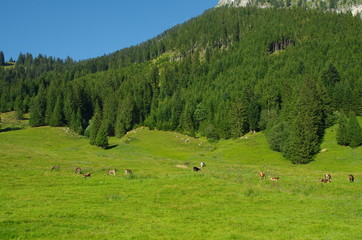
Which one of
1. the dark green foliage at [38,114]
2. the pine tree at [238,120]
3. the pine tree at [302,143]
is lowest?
the pine tree at [302,143]

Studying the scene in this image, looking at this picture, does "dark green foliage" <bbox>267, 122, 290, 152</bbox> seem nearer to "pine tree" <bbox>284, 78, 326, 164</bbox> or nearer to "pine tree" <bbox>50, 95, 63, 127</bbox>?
"pine tree" <bbox>284, 78, 326, 164</bbox>

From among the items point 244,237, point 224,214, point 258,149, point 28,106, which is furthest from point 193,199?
point 28,106

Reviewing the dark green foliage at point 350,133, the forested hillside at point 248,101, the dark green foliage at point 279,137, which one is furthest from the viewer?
the forested hillside at point 248,101

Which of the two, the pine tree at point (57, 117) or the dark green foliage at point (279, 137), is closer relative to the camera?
the dark green foliage at point (279, 137)

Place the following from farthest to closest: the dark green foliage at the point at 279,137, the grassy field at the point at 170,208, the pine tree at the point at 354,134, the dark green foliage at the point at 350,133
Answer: the dark green foliage at the point at 279,137 < the dark green foliage at the point at 350,133 < the pine tree at the point at 354,134 < the grassy field at the point at 170,208

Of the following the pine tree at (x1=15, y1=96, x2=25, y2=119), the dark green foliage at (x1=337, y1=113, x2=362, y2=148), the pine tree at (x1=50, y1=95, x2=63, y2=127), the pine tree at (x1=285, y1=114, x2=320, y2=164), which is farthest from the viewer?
the pine tree at (x1=15, y1=96, x2=25, y2=119)

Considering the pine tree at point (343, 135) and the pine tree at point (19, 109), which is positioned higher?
the pine tree at point (19, 109)

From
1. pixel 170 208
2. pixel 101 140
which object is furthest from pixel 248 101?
pixel 170 208

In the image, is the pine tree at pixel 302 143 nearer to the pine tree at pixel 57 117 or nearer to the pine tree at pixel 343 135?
the pine tree at pixel 343 135

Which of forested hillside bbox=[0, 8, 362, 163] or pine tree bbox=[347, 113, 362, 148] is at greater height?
forested hillside bbox=[0, 8, 362, 163]

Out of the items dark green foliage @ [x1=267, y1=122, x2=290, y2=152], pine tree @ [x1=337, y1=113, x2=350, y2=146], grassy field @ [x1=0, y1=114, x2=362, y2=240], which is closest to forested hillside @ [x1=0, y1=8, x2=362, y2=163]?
dark green foliage @ [x1=267, y1=122, x2=290, y2=152]

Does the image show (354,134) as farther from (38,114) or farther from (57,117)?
(38,114)

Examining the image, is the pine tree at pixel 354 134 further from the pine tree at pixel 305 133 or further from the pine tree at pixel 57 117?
the pine tree at pixel 57 117

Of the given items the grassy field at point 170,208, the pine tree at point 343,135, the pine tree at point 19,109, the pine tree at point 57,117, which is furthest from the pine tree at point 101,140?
the pine tree at point 19,109
